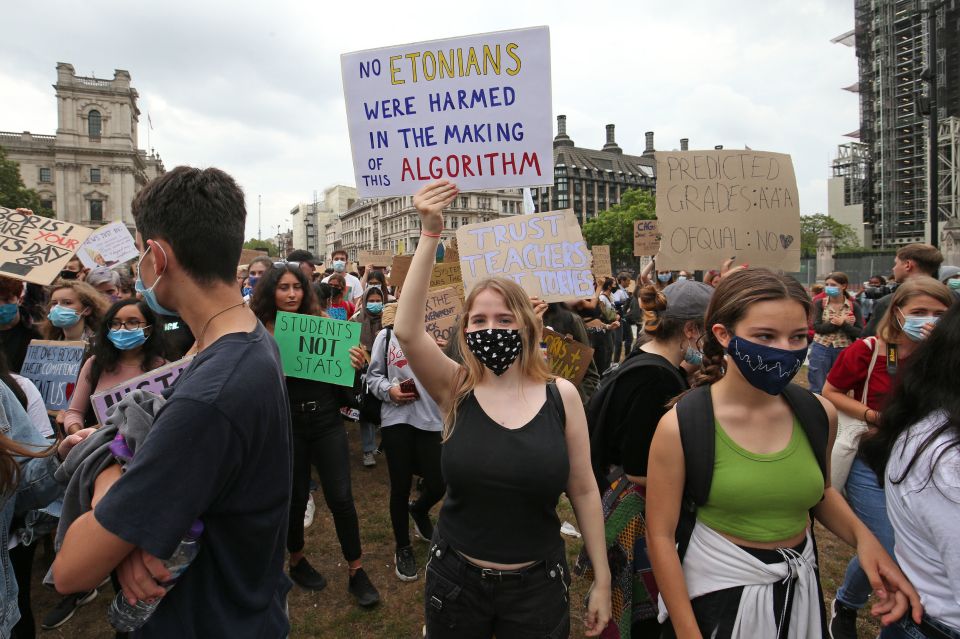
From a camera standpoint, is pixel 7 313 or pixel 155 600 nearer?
pixel 155 600

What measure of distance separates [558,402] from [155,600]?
1.48m

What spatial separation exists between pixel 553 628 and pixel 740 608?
0.67 meters

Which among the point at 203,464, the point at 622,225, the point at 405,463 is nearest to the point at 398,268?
the point at 405,463

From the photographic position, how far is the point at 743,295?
199 centimetres

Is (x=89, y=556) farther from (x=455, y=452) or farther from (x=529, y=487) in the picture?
(x=529, y=487)

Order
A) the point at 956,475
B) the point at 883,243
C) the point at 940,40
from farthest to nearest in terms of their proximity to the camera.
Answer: the point at 883,243, the point at 940,40, the point at 956,475

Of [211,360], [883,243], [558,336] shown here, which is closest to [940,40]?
[883,243]

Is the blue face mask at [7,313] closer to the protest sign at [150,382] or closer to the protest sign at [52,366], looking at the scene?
the protest sign at [52,366]

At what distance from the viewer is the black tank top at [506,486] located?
207 cm

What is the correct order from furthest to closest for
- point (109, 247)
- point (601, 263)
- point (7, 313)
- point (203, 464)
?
1. point (601, 263)
2. point (109, 247)
3. point (7, 313)
4. point (203, 464)

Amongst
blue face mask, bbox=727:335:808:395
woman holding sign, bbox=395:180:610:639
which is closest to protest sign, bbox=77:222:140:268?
woman holding sign, bbox=395:180:610:639

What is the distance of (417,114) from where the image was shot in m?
3.05

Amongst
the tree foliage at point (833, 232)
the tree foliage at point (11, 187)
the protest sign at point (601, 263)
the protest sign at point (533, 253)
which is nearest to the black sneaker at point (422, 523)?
the protest sign at point (533, 253)

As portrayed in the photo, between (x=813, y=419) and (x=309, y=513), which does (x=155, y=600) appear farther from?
(x=309, y=513)
